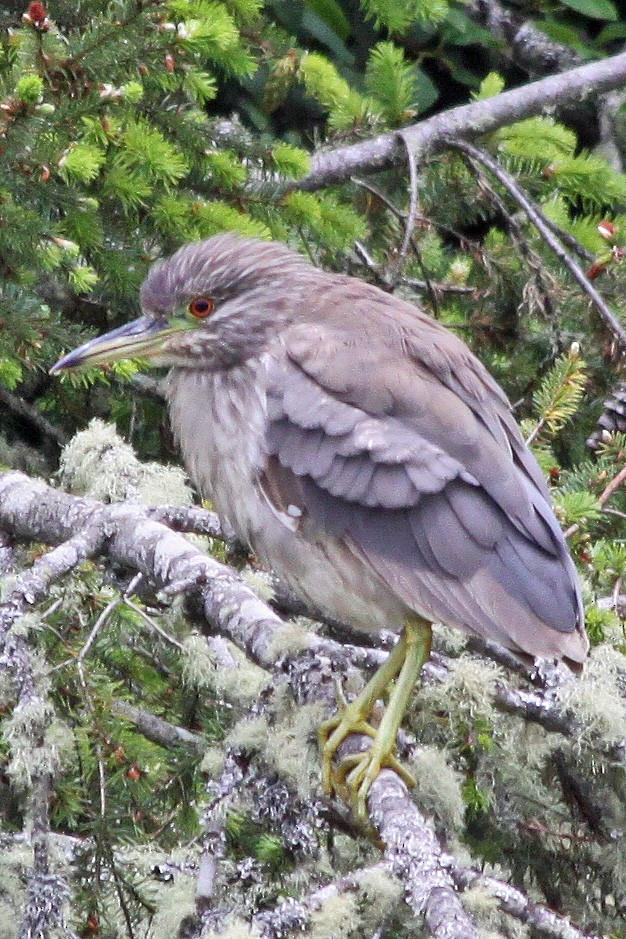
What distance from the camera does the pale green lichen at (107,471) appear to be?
114 inches

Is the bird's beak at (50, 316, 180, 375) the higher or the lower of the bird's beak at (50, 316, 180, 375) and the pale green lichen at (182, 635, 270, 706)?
the higher

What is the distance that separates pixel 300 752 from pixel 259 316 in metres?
0.95

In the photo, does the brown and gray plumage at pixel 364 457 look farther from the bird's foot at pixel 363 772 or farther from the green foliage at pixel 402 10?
the green foliage at pixel 402 10

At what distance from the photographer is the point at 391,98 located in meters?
3.76

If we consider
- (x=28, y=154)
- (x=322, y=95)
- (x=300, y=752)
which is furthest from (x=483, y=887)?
(x=322, y=95)

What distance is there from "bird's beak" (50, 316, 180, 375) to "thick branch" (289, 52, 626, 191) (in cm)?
81

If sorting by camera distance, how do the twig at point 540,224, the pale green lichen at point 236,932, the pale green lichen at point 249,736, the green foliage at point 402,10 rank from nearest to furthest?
1. the pale green lichen at point 236,932
2. the pale green lichen at point 249,736
3. the twig at point 540,224
4. the green foliage at point 402,10

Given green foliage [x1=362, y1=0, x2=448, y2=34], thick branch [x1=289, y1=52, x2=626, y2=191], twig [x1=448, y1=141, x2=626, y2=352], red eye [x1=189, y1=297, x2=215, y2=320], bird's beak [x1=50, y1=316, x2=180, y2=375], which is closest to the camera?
bird's beak [x1=50, y1=316, x2=180, y2=375]

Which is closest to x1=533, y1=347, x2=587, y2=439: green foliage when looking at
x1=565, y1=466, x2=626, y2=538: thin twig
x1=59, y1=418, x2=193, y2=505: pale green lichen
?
x1=565, y1=466, x2=626, y2=538: thin twig

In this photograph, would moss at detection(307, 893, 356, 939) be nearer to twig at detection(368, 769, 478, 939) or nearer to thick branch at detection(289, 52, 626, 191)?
twig at detection(368, 769, 478, 939)

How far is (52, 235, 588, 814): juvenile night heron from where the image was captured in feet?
8.12

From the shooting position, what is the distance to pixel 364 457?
2.54m

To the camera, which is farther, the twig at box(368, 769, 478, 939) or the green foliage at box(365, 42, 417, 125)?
the green foliage at box(365, 42, 417, 125)

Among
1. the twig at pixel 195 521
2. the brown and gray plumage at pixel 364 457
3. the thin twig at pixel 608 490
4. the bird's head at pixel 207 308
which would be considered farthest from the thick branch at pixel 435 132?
the thin twig at pixel 608 490
